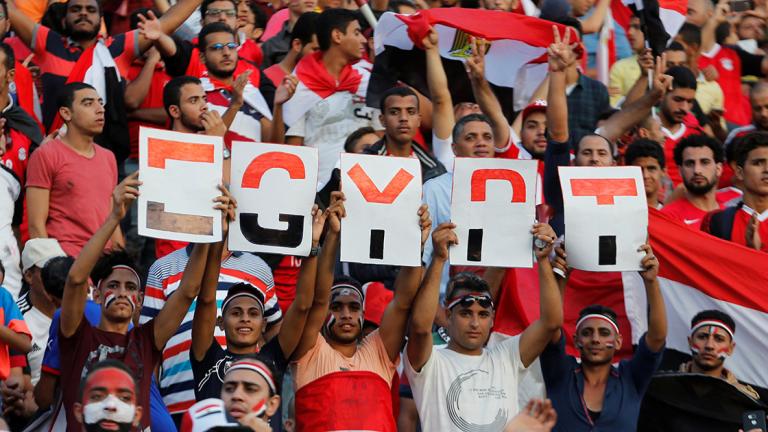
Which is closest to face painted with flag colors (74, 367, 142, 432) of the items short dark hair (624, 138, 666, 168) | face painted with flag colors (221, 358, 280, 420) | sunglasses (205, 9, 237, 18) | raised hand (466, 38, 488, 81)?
face painted with flag colors (221, 358, 280, 420)

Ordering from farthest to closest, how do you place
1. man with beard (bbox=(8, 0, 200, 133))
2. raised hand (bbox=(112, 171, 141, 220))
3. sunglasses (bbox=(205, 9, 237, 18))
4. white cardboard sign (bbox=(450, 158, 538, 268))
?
sunglasses (bbox=(205, 9, 237, 18)), man with beard (bbox=(8, 0, 200, 133)), white cardboard sign (bbox=(450, 158, 538, 268)), raised hand (bbox=(112, 171, 141, 220))

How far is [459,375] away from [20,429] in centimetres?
235

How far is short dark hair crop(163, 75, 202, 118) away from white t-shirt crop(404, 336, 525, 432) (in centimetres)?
266

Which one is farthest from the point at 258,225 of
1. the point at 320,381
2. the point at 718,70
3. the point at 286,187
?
the point at 718,70

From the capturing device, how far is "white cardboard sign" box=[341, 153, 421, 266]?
866 cm

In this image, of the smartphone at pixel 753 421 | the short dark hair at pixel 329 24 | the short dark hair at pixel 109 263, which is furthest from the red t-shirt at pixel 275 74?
the smartphone at pixel 753 421

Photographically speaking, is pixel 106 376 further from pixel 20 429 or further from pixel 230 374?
pixel 20 429

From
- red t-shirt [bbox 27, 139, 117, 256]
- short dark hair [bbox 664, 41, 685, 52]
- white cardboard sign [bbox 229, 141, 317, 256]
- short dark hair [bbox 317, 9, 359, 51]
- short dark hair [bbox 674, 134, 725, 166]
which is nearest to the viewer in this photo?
white cardboard sign [bbox 229, 141, 317, 256]

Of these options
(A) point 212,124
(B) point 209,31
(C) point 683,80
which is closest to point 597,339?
(A) point 212,124

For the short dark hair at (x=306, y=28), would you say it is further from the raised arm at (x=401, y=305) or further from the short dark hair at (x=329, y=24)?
the raised arm at (x=401, y=305)

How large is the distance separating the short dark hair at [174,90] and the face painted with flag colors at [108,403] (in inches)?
127

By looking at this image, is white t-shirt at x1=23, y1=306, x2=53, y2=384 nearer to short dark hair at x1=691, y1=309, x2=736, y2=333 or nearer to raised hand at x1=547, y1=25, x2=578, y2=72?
raised hand at x1=547, y1=25, x2=578, y2=72

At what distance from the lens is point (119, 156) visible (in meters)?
11.4

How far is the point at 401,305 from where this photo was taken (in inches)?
349
